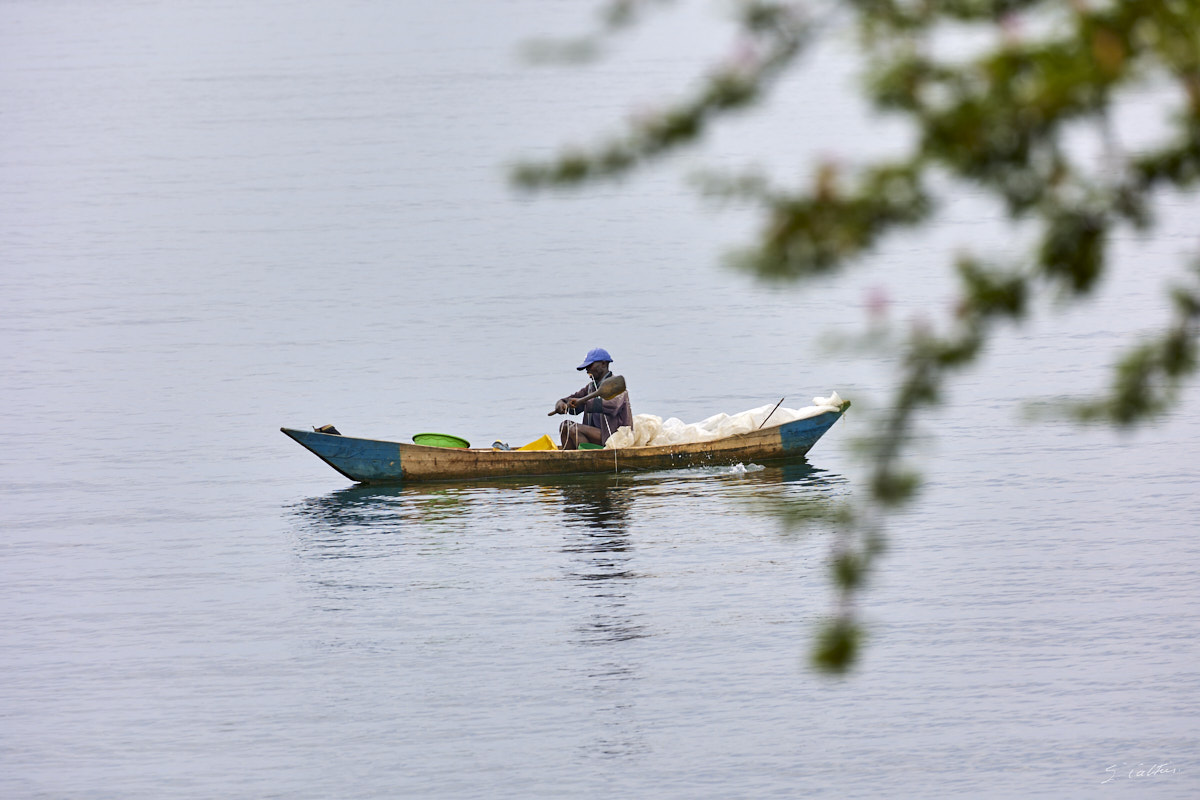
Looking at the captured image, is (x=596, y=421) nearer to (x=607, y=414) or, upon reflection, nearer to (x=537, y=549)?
(x=607, y=414)

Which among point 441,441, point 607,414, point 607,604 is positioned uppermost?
point 607,414

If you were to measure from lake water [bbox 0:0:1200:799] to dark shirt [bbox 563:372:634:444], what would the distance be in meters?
0.85

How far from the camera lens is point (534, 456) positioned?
24.4 metres

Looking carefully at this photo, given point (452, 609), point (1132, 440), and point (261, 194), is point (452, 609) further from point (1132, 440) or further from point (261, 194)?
point (261, 194)

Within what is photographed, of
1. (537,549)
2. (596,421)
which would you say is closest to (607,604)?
(537,549)

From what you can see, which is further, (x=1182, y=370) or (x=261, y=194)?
(x=261, y=194)

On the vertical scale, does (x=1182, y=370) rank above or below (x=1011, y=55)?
below

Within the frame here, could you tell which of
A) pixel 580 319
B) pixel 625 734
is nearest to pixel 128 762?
pixel 625 734

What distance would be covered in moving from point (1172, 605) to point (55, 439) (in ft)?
66.1

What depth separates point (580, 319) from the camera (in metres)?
41.7

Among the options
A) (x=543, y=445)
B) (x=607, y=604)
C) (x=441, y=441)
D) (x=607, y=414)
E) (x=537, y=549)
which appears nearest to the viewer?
(x=607, y=604)

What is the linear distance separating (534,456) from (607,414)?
3.81 feet

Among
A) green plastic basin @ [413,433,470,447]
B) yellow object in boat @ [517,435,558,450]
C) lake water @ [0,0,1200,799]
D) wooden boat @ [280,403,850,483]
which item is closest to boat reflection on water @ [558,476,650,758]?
lake water @ [0,0,1200,799]

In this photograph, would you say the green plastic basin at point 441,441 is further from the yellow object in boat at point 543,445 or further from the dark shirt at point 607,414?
the dark shirt at point 607,414
